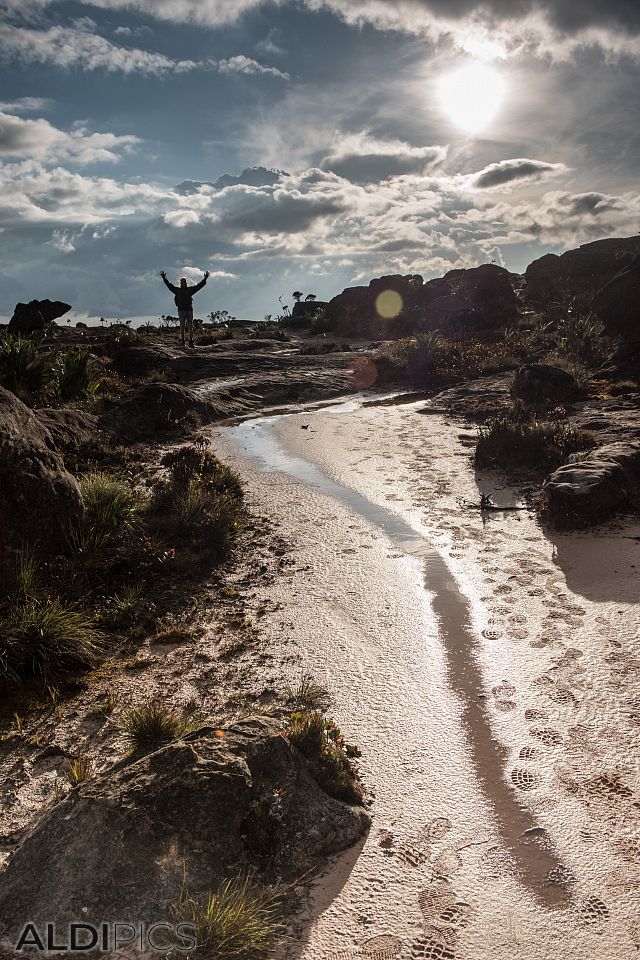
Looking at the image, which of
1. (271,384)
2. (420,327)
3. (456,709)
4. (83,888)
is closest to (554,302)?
(420,327)

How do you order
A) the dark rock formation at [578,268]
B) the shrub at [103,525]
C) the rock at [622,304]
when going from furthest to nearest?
the dark rock formation at [578,268] < the rock at [622,304] < the shrub at [103,525]

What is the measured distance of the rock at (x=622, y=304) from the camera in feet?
73.1

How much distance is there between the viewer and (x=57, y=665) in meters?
4.98

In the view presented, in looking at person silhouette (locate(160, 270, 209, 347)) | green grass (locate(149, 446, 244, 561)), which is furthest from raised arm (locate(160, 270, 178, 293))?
green grass (locate(149, 446, 244, 561))

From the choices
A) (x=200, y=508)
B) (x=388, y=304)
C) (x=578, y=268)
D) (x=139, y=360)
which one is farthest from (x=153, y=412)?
(x=578, y=268)

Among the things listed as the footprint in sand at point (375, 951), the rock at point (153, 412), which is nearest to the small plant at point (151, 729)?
the footprint in sand at point (375, 951)

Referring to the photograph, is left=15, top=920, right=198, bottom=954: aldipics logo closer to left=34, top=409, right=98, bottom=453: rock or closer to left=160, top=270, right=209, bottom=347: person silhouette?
left=34, top=409, right=98, bottom=453: rock

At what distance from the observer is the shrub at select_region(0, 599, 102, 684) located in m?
4.79

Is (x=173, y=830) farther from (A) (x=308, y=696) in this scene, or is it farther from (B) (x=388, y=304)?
(B) (x=388, y=304)

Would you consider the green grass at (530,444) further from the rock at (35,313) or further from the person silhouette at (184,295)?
the rock at (35,313)

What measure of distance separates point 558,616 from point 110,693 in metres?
4.47

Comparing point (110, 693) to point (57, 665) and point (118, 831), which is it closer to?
point (57, 665)

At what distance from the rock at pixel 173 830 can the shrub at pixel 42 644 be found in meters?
1.87

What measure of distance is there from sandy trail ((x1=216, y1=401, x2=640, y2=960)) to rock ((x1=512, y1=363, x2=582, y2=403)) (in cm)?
689
